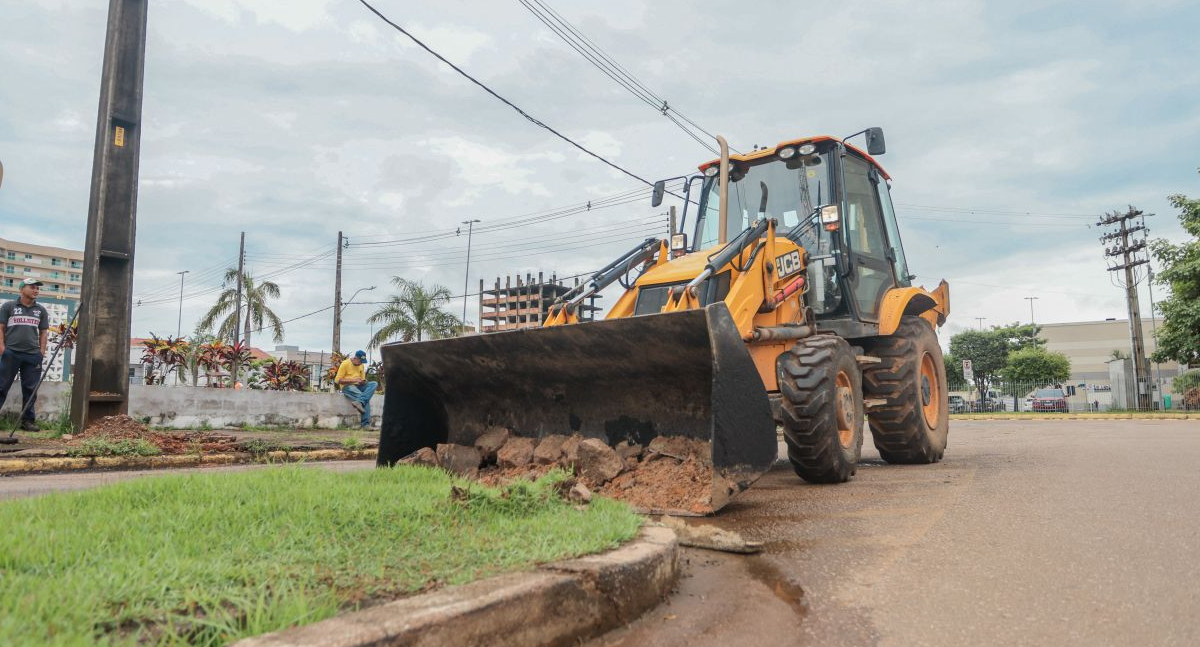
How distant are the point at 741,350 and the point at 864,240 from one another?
3.77 meters

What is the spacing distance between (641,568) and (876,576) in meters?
1.14

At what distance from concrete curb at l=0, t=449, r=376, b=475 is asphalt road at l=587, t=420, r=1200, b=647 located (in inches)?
155

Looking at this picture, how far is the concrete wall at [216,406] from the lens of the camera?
987cm

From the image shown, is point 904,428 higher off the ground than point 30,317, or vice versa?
point 30,317

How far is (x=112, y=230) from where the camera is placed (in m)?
8.64

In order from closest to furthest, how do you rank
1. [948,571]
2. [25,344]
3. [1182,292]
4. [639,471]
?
[948,571], [639,471], [25,344], [1182,292]

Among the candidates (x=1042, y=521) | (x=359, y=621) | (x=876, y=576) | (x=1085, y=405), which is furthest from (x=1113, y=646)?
(x=1085, y=405)

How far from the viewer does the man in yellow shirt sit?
13.6 meters

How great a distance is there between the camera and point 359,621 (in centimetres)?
199

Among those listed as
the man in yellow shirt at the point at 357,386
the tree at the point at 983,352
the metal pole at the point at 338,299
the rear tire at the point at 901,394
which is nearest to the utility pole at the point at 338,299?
the metal pole at the point at 338,299

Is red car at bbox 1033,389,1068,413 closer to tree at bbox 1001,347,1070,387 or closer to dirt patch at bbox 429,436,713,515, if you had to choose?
tree at bbox 1001,347,1070,387

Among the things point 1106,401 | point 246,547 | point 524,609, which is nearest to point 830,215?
point 524,609

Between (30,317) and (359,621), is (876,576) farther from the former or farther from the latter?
(30,317)

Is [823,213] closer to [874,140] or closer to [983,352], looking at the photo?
[874,140]
